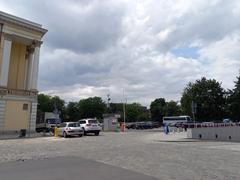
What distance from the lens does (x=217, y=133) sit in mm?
30609

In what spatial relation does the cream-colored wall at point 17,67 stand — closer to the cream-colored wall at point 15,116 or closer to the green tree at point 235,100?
the cream-colored wall at point 15,116

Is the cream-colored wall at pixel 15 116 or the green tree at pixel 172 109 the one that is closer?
the cream-colored wall at pixel 15 116

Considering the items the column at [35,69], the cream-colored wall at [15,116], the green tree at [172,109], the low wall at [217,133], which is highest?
the green tree at [172,109]

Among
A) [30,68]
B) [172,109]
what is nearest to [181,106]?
[172,109]

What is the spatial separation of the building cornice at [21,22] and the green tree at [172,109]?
318ft

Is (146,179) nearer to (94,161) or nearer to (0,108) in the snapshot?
(94,161)

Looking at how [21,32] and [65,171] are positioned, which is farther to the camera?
[21,32]

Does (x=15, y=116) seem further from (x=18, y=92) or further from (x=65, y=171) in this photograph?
(x=65, y=171)

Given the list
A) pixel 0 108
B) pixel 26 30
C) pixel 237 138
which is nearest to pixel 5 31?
pixel 26 30

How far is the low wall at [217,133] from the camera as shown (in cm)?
2922

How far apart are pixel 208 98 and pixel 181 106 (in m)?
15.8

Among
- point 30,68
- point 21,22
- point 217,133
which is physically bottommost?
point 217,133

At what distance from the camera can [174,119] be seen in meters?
90.4

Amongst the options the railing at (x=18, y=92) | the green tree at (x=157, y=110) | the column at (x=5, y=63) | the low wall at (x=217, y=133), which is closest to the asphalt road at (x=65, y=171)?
the low wall at (x=217, y=133)
